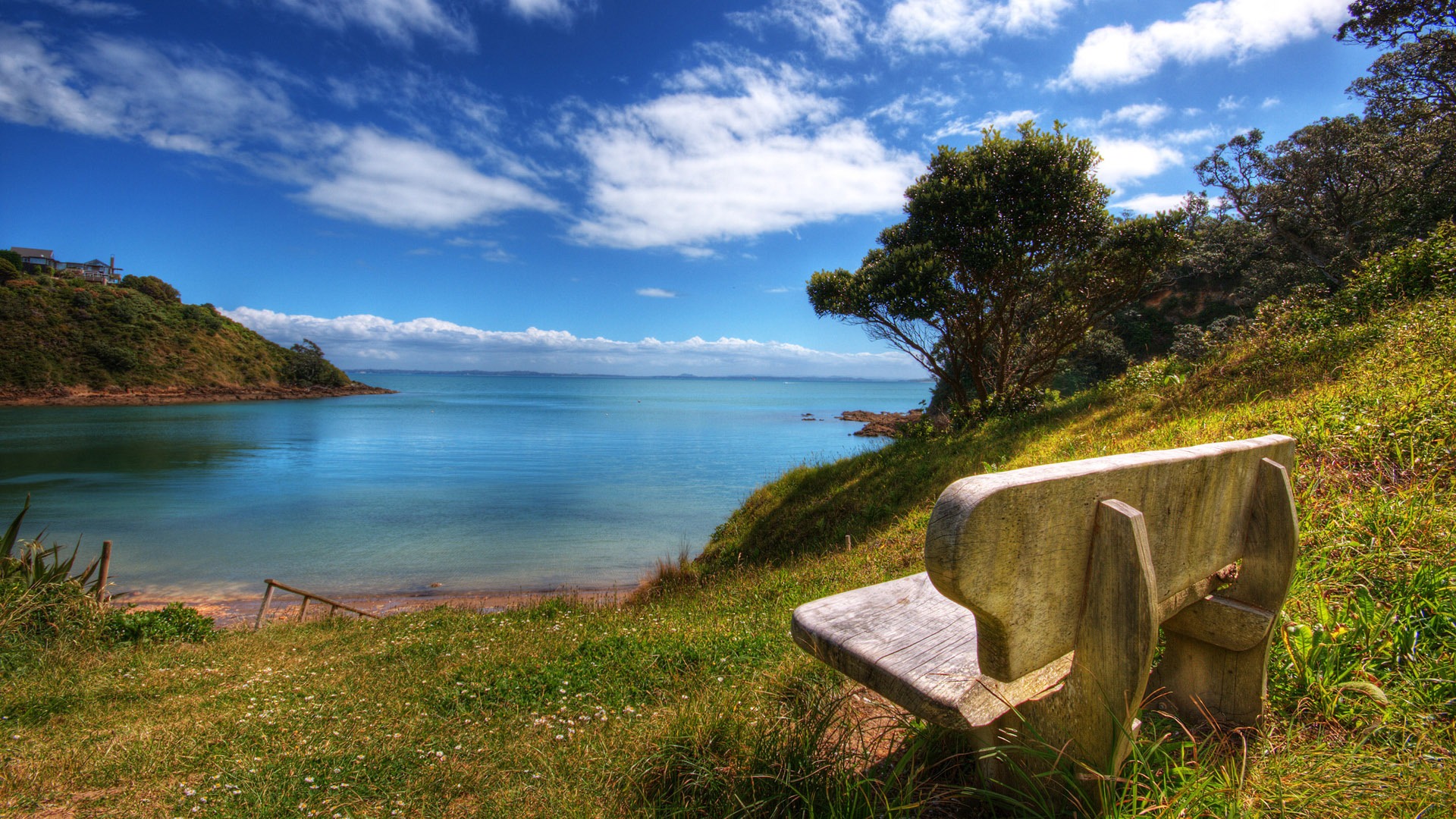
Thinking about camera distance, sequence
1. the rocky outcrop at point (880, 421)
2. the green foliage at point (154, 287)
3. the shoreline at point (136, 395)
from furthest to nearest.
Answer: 1. the green foliage at point (154, 287)
2. the shoreline at point (136, 395)
3. the rocky outcrop at point (880, 421)

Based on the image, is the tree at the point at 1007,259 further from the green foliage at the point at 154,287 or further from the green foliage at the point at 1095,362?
the green foliage at the point at 154,287

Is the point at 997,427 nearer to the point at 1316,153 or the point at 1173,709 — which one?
the point at 1173,709

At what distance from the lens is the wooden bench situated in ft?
4.00

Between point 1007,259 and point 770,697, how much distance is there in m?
11.4

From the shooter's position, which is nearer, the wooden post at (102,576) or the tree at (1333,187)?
the wooden post at (102,576)

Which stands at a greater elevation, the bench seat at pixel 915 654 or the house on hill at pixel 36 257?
the house on hill at pixel 36 257

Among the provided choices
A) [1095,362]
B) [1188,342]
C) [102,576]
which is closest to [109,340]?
[102,576]

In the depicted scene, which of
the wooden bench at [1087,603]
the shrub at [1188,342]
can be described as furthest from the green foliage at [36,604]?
the shrub at [1188,342]

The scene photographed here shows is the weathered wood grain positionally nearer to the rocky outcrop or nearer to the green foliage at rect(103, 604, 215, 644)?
the green foliage at rect(103, 604, 215, 644)

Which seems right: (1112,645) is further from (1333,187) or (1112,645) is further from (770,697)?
(1333,187)

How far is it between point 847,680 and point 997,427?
31.0ft

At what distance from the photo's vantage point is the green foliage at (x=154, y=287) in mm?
81000

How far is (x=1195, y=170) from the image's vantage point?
83.5ft

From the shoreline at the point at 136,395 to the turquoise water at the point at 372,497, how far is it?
36.3 ft
